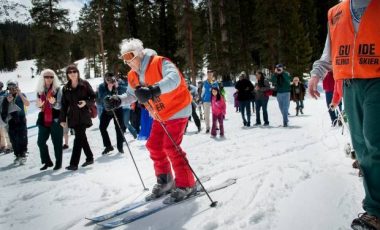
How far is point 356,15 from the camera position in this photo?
2.71 metres

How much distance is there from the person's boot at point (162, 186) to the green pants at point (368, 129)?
2.36 metres

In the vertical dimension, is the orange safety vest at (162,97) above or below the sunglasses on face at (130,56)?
below

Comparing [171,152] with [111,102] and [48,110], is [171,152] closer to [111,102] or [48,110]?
[111,102]

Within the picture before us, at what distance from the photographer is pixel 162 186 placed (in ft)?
14.6

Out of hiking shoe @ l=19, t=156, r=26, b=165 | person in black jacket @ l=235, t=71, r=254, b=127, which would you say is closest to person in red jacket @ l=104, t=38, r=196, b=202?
hiking shoe @ l=19, t=156, r=26, b=165

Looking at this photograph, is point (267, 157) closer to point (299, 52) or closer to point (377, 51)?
point (377, 51)

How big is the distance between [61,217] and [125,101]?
1562 millimetres

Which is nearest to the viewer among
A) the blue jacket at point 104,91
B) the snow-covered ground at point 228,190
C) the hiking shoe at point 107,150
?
the snow-covered ground at point 228,190

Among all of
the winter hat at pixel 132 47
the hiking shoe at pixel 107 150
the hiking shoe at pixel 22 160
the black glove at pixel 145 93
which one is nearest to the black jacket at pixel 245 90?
the hiking shoe at pixel 107 150

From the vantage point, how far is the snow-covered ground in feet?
11.0

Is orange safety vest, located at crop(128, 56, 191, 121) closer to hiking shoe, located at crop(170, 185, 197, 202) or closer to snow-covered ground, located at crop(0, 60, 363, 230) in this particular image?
hiking shoe, located at crop(170, 185, 197, 202)

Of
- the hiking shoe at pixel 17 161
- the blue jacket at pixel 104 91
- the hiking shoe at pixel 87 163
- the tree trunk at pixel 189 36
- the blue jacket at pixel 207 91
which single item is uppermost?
the tree trunk at pixel 189 36

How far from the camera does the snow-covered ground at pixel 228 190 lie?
334 cm

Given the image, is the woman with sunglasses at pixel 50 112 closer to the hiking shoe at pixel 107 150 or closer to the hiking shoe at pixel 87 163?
the hiking shoe at pixel 87 163
